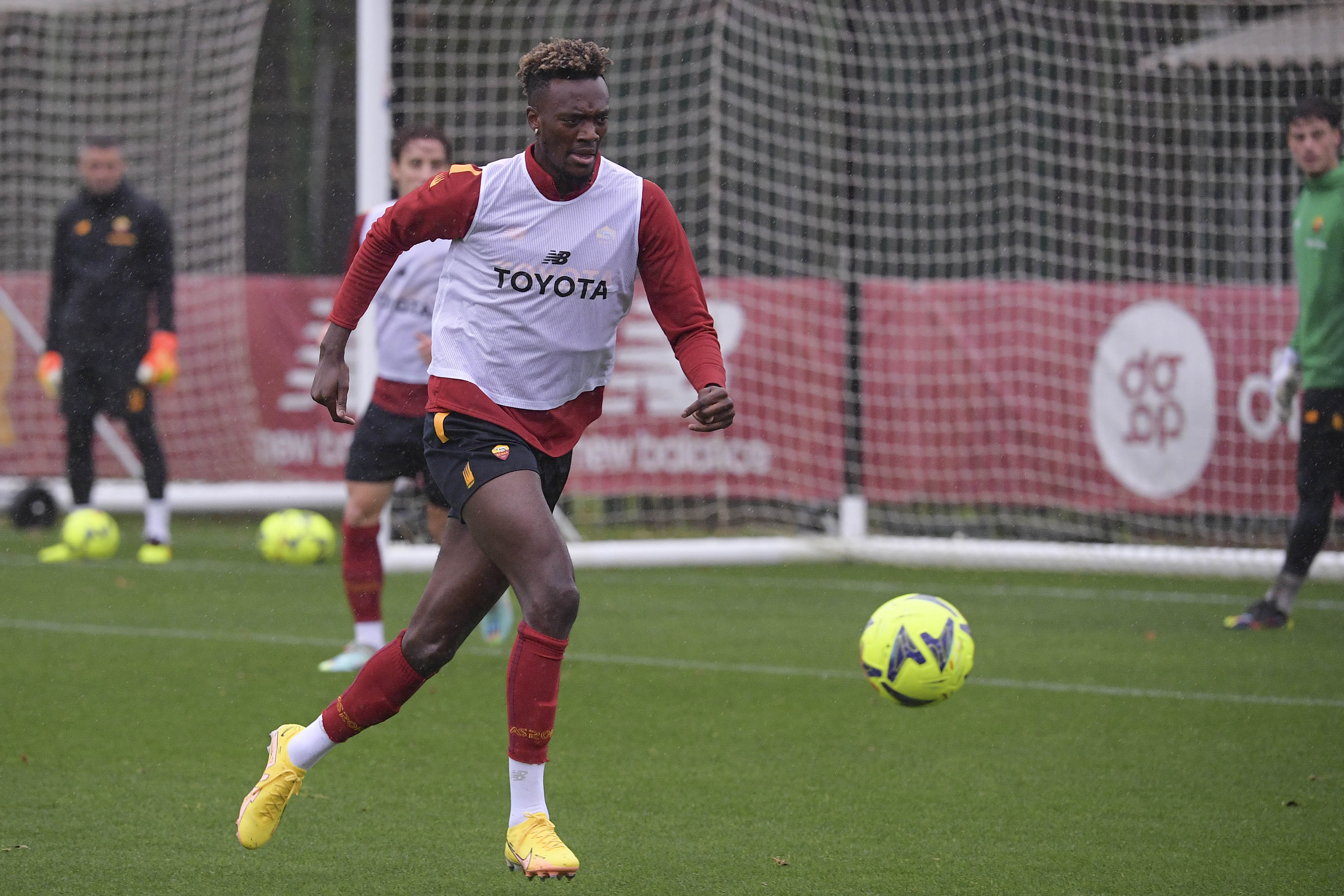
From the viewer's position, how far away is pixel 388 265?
14.1 ft

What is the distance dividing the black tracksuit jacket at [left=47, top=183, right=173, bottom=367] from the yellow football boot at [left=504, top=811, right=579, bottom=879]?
7.54 meters

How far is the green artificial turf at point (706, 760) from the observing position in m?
4.22

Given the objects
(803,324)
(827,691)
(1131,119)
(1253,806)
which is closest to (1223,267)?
(1131,119)

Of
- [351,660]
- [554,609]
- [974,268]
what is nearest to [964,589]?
[974,268]

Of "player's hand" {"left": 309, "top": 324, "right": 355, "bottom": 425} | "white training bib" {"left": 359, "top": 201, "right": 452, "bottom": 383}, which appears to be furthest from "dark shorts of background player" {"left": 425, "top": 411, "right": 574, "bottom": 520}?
"white training bib" {"left": 359, "top": 201, "right": 452, "bottom": 383}

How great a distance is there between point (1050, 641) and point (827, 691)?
71.8 inches

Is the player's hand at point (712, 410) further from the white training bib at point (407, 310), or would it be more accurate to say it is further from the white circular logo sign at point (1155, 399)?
the white circular logo sign at point (1155, 399)

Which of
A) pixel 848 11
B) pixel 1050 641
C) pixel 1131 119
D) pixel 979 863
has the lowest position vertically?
pixel 1050 641

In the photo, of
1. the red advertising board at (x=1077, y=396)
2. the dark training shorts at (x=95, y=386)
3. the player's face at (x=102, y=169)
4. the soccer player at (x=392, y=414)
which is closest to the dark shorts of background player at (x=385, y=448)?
the soccer player at (x=392, y=414)

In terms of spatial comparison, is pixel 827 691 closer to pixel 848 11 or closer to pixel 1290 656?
pixel 1290 656

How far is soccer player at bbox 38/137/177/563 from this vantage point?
420 inches

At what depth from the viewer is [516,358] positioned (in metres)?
4.25

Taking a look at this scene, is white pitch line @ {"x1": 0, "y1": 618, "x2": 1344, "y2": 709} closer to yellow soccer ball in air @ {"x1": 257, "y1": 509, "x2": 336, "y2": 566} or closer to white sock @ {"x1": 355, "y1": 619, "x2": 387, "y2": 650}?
white sock @ {"x1": 355, "y1": 619, "x2": 387, "y2": 650}

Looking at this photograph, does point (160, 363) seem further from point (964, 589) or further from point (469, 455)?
point (469, 455)
